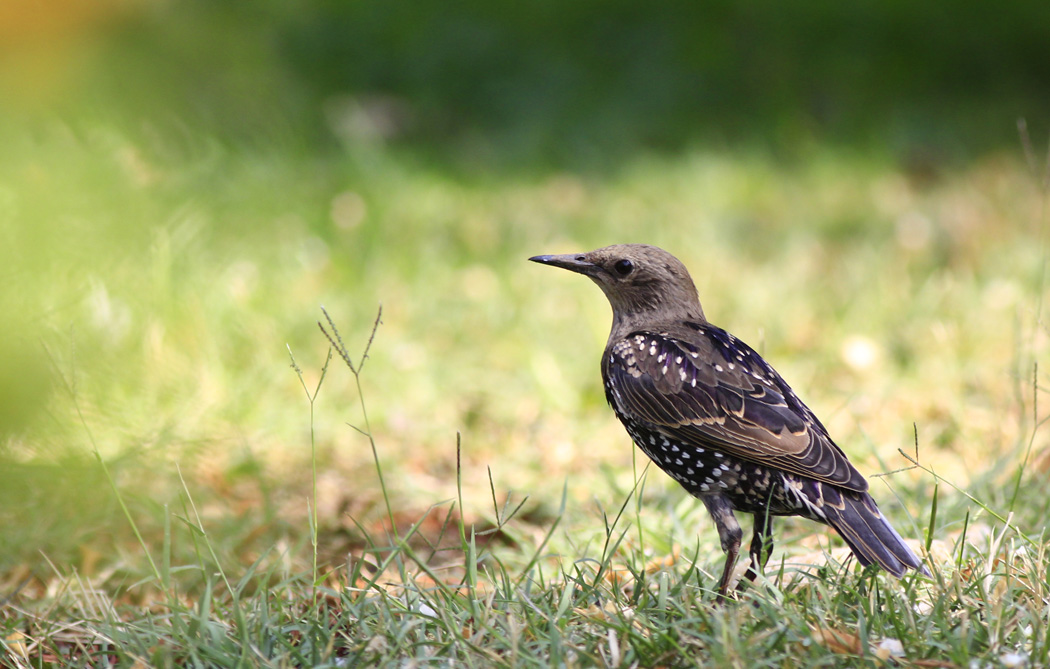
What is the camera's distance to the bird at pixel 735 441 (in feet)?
9.35

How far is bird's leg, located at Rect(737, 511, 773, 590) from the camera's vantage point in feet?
9.25

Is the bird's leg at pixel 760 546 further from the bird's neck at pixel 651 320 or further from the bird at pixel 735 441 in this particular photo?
the bird's neck at pixel 651 320

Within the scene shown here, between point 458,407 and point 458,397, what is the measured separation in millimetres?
90

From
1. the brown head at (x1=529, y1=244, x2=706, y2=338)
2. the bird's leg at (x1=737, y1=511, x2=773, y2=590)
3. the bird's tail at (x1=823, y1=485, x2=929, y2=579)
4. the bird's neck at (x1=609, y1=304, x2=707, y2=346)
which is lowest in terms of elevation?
the bird's leg at (x1=737, y1=511, x2=773, y2=590)

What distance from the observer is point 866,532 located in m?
2.78

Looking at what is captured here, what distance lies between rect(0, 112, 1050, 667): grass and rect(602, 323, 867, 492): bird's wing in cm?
28

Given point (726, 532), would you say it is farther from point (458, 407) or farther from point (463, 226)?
point (463, 226)

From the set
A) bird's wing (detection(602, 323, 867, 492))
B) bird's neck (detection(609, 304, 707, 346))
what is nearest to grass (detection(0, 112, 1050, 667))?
bird's wing (detection(602, 323, 867, 492))

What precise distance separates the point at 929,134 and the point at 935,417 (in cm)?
520

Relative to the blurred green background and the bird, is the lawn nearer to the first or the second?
the blurred green background

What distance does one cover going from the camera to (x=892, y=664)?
233cm

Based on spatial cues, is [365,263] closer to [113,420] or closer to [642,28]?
[113,420]

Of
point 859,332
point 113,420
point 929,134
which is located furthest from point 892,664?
point 929,134

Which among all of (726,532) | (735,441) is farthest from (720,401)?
(726,532)
